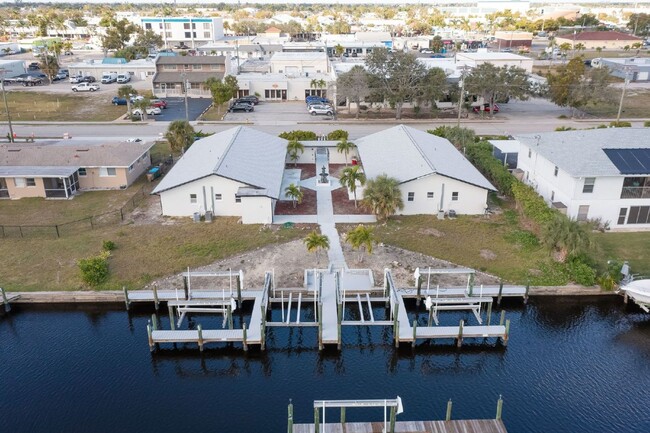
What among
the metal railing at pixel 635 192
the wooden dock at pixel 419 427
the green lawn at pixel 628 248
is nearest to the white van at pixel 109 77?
the green lawn at pixel 628 248

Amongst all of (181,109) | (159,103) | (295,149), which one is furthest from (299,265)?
(159,103)

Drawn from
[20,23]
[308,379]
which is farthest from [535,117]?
[20,23]

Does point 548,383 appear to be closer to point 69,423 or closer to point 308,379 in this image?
point 308,379

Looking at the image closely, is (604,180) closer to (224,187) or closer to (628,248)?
(628,248)

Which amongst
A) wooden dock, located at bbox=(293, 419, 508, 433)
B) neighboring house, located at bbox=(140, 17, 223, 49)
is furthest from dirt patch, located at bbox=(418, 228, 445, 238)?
neighboring house, located at bbox=(140, 17, 223, 49)

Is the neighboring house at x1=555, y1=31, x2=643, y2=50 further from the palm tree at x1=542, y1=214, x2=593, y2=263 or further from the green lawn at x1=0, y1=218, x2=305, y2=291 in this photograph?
the green lawn at x1=0, y1=218, x2=305, y2=291

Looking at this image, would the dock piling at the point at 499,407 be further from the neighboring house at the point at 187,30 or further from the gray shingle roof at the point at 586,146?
the neighboring house at the point at 187,30

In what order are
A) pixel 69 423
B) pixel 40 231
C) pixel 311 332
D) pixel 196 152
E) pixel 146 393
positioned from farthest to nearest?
pixel 196 152 → pixel 40 231 → pixel 311 332 → pixel 146 393 → pixel 69 423
